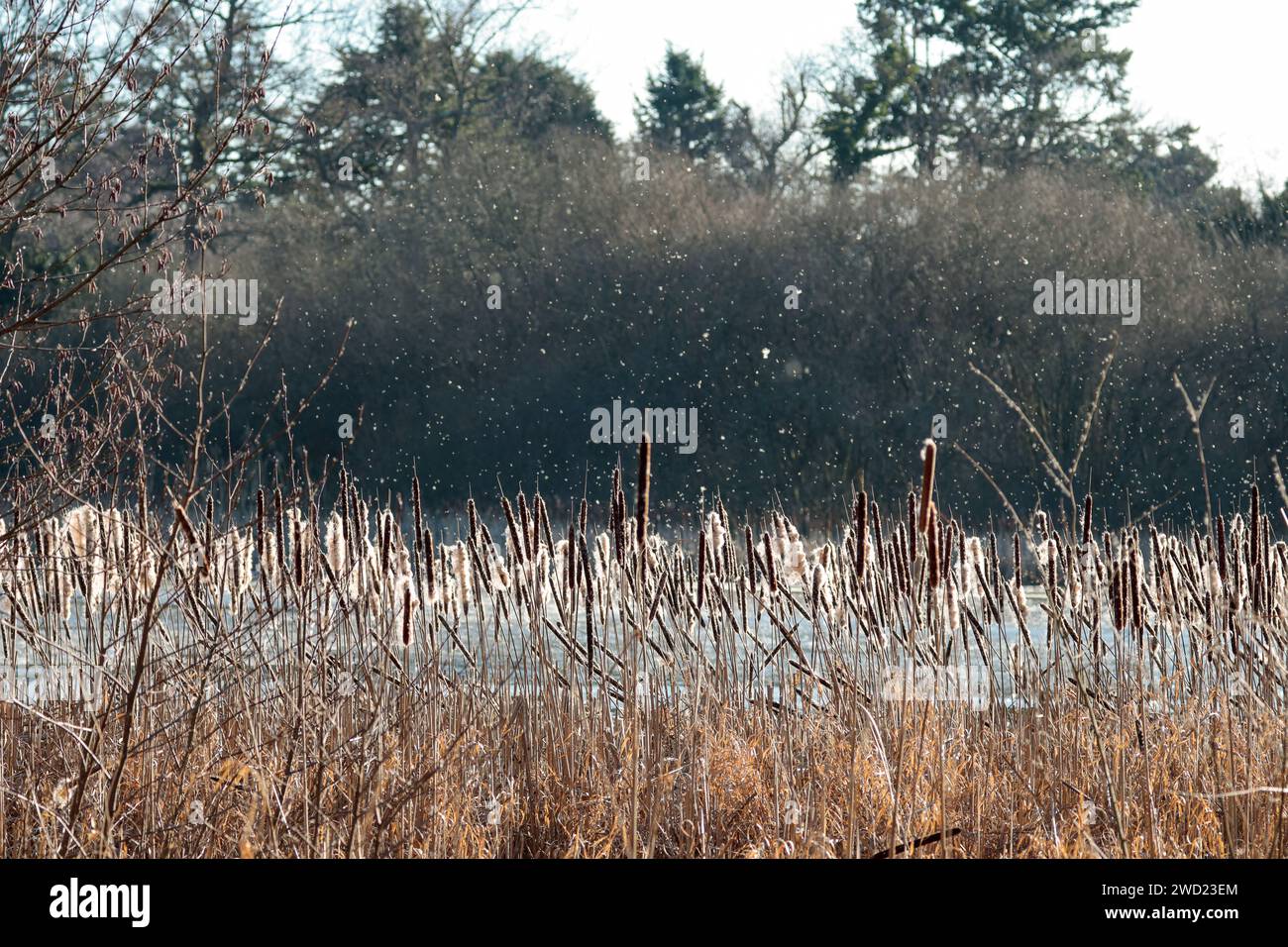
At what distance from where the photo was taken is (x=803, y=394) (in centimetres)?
1683

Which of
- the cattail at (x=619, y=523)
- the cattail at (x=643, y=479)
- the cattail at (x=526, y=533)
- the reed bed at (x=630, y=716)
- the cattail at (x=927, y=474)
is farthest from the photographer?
the cattail at (x=526, y=533)

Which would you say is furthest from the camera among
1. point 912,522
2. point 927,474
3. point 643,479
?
point 912,522

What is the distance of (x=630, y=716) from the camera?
2.80m

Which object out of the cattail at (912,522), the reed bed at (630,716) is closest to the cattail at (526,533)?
the reed bed at (630,716)

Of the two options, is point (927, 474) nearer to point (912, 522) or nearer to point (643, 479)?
point (643, 479)

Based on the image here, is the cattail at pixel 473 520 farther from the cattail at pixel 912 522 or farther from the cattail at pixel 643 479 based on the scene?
the cattail at pixel 643 479

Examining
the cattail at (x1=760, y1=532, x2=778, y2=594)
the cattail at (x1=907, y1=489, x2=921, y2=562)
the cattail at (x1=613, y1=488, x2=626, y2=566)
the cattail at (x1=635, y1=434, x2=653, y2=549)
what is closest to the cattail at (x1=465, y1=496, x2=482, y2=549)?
the cattail at (x1=613, y1=488, x2=626, y2=566)

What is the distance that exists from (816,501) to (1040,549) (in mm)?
11739

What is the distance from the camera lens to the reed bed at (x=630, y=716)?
299 centimetres

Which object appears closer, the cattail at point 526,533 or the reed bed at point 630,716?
the reed bed at point 630,716

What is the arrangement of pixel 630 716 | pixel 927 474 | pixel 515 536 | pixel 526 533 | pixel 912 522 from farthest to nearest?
pixel 515 536 → pixel 526 533 → pixel 912 522 → pixel 630 716 → pixel 927 474

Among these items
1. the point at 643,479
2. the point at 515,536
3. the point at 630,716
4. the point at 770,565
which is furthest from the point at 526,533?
the point at 643,479
